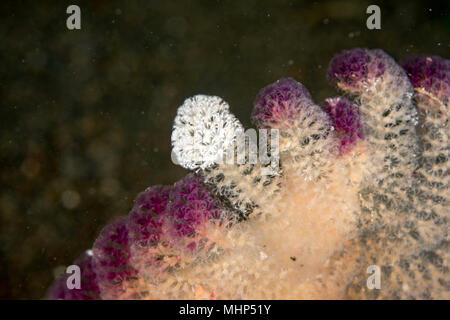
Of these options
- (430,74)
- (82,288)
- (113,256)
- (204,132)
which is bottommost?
(82,288)

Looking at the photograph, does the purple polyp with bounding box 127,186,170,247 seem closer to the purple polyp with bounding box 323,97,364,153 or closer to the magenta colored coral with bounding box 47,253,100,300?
the magenta colored coral with bounding box 47,253,100,300

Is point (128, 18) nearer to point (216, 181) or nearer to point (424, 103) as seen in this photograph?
point (216, 181)

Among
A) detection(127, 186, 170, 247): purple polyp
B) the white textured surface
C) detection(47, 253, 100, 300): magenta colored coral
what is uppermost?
the white textured surface

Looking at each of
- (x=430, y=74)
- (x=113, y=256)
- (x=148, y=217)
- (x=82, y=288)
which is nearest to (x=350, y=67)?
(x=430, y=74)

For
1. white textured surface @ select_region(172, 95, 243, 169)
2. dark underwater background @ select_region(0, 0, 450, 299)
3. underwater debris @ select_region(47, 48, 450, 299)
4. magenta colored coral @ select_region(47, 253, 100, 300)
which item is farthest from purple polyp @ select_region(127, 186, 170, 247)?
dark underwater background @ select_region(0, 0, 450, 299)

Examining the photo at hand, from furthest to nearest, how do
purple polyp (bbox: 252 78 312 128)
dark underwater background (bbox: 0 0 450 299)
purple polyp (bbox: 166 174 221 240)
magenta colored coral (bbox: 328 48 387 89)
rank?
dark underwater background (bbox: 0 0 450 299) → magenta colored coral (bbox: 328 48 387 89) → purple polyp (bbox: 252 78 312 128) → purple polyp (bbox: 166 174 221 240)

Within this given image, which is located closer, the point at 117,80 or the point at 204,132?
the point at 204,132

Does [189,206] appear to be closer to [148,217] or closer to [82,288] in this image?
[148,217]
